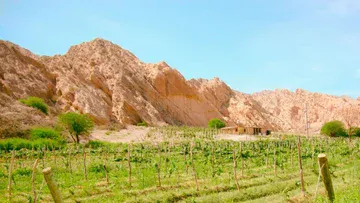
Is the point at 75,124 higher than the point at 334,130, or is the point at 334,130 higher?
the point at 75,124

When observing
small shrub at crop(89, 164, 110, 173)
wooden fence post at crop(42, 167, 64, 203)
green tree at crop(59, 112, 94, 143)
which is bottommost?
small shrub at crop(89, 164, 110, 173)

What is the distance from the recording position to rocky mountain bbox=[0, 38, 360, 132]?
6319 centimetres

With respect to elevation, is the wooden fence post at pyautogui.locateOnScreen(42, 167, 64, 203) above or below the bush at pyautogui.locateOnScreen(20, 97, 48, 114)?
below

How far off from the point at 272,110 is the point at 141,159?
368ft

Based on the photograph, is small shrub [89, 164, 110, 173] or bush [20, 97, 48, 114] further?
bush [20, 97, 48, 114]

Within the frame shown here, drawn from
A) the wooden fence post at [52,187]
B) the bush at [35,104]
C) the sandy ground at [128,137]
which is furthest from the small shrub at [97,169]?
the bush at [35,104]

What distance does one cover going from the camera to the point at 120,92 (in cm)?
7681

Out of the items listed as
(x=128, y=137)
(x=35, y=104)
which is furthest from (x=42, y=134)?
(x=128, y=137)

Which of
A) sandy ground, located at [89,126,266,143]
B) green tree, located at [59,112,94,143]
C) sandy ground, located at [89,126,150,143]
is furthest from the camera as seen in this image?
sandy ground, located at [89,126,266,143]

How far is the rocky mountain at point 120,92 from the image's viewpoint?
207ft

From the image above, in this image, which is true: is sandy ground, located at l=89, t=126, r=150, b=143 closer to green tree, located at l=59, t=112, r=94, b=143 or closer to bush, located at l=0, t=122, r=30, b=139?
green tree, located at l=59, t=112, r=94, b=143

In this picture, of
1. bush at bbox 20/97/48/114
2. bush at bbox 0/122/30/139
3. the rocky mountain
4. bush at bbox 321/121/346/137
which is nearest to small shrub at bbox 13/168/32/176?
bush at bbox 0/122/30/139

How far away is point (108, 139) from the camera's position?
50.5 meters

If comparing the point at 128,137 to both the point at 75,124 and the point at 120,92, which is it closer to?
the point at 75,124
